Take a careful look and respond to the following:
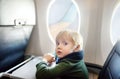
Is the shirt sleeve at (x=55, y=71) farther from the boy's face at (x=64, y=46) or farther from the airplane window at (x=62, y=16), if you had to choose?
the airplane window at (x=62, y=16)

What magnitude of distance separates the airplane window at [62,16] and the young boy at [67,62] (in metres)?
0.46

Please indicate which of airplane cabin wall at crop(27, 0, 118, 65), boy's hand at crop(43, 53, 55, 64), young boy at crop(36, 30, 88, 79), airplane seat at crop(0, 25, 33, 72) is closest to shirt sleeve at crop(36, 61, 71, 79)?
young boy at crop(36, 30, 88, 79)

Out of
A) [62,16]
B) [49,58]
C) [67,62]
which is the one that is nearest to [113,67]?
[67,62]

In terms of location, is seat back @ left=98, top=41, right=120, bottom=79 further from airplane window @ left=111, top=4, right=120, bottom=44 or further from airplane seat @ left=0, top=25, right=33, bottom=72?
airplane seat @ left=0, top=25, right=33, bottom=72

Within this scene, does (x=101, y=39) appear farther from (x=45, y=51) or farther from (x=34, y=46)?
(x=34, y=46)

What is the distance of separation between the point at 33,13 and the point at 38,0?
0.45ft

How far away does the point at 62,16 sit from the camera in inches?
65.4

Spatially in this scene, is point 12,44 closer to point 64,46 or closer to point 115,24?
point 64,46

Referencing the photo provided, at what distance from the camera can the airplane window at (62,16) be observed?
158cm

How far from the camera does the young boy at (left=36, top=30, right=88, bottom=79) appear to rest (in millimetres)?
1061

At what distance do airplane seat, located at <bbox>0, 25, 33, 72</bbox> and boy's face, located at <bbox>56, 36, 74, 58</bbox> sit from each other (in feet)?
1.41

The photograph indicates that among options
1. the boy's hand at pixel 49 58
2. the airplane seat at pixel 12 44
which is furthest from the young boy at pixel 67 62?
the airplane seat at pixel 12 44

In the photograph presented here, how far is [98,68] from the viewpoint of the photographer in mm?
1519

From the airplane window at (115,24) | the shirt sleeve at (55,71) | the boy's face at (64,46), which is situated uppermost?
the airplane window at (115,24)
